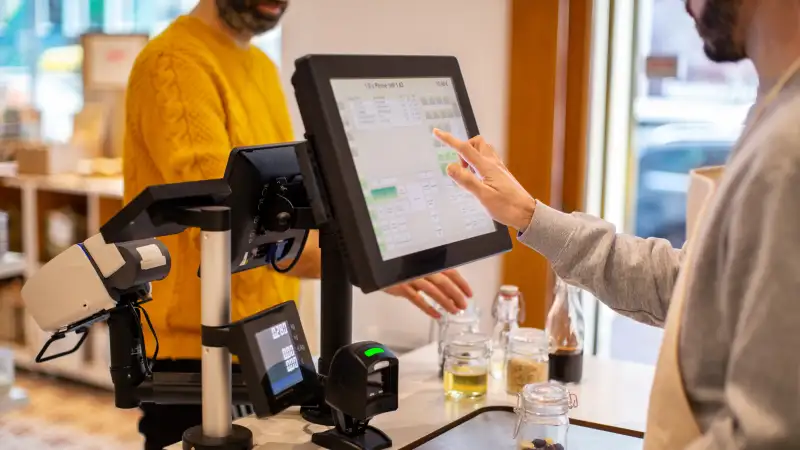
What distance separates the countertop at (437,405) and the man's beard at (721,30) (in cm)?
74

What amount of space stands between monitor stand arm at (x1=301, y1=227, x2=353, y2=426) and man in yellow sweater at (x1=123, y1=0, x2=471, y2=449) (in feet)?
0.59

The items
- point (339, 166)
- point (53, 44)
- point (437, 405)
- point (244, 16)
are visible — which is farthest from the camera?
point (53, 44)

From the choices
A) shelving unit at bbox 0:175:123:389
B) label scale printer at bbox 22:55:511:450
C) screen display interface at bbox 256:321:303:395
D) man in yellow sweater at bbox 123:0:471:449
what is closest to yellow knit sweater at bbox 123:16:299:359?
man in yellow sweater at bbox 123:0:471:449

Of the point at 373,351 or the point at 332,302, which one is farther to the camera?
the point at 332,302

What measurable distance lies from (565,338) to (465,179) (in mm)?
579

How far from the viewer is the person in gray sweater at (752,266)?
789 millimetres

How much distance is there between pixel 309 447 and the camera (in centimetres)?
135

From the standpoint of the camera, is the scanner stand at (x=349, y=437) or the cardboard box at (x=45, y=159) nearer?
→ the scanner stand at (x=349, y=437)

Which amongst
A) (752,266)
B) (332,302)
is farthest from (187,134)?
(752,266)

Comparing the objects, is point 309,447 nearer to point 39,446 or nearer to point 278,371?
point 278,371

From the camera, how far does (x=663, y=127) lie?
292cm

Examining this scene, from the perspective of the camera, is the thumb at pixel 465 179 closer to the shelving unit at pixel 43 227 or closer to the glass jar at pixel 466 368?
the glass jar at pixel 466 368

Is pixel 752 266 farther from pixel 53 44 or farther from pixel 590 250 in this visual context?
pixel 53 44

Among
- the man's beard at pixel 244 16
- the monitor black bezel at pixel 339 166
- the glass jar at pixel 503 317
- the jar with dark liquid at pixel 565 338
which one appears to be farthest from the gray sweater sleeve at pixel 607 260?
the man's beard at pixel 244 16
